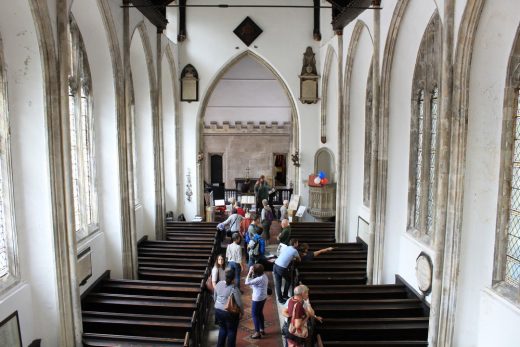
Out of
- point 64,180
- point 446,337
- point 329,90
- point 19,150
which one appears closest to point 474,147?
point 446,337

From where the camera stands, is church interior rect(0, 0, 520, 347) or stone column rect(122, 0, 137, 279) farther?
stone column rect(122, 0, 137, 279)

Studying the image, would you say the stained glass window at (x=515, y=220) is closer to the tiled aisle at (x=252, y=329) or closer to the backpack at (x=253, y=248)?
the tiled aisle at (x=252, y=329)

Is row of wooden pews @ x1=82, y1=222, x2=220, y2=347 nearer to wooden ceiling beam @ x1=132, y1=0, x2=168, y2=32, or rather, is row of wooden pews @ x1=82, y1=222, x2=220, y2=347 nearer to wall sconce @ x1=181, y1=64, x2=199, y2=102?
wooden ceiling beam @ x1=132, y1=0, x2=168, y2=32

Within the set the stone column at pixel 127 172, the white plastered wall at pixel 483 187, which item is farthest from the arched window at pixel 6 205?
the white plastered wall at pixel 483 187

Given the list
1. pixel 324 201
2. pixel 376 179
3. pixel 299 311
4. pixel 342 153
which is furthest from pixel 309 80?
pixel 299 311

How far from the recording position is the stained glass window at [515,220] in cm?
509

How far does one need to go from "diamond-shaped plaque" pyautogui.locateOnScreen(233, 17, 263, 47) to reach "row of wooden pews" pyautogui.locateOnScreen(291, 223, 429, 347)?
865 centimetres

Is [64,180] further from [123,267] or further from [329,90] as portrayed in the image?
[329,90]

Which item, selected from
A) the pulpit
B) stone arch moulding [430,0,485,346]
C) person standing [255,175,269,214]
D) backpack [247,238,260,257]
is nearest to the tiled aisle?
backpack [247,238,260,257]

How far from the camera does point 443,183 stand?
18.6 feet

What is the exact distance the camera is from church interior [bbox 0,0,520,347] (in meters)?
5.38

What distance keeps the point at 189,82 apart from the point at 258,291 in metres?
9.81

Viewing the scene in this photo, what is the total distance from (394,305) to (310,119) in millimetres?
9291

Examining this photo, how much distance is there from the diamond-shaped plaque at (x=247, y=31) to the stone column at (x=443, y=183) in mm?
10034
